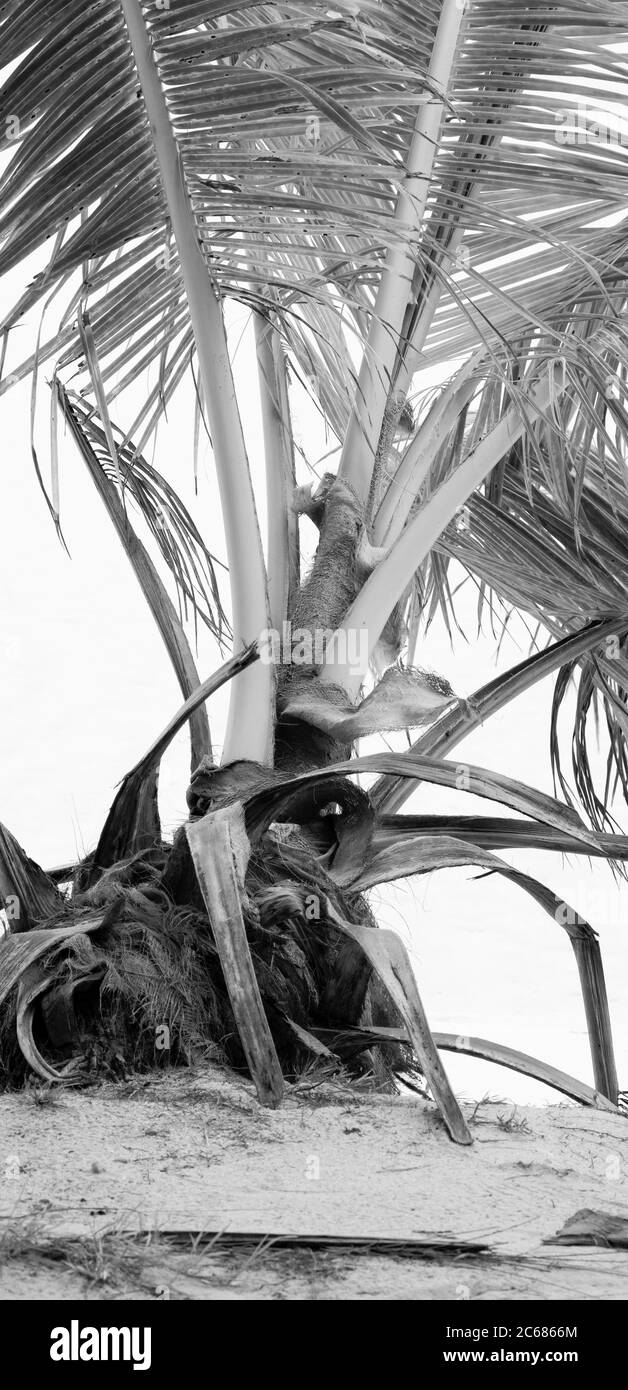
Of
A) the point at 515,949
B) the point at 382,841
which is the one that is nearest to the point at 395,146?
the point at 382,841

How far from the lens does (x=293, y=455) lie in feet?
5.38

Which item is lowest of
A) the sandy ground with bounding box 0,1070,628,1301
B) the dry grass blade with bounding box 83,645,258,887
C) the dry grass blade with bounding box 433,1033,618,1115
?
the sandy ground with bounding box 0,1070,628,1301

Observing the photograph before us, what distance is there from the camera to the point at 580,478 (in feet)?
5.15

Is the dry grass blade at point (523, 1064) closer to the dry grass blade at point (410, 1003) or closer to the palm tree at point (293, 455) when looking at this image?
the palm tree at point (293, 455)

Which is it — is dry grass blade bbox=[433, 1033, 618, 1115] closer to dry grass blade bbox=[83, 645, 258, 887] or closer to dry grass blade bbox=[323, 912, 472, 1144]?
dry grass blade bbox=[323, 912, 472, 1144]

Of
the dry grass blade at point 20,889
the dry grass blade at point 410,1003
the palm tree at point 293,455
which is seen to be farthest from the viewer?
the dry grass blade at point 20,889

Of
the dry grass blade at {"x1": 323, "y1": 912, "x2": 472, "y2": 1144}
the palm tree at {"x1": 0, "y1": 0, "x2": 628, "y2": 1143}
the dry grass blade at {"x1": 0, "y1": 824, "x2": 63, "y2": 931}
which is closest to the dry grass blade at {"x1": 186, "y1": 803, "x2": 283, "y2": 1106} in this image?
the palm tree at {"x1": 0, "y1": 0, "x2": 628, "y2": 1143}

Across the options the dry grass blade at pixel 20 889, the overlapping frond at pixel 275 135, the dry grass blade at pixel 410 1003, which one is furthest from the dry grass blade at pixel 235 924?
the overlapping frond at pixel 275 135

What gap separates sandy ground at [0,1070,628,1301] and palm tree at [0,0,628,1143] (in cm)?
8

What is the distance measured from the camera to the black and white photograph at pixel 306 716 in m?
0.83

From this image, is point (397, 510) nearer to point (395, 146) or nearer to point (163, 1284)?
point (395, 146)

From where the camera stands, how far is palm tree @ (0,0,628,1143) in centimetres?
124

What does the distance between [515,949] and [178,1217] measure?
20.4ft

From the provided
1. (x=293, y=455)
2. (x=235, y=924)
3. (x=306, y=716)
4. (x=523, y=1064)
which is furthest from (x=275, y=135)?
(x=523, y=1064)
